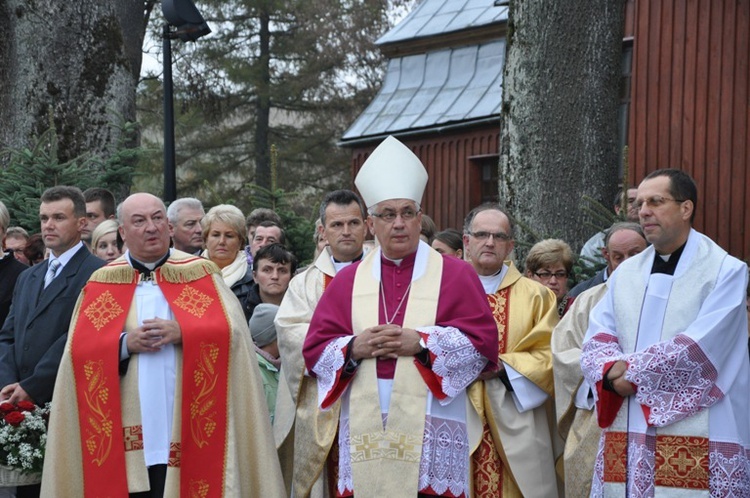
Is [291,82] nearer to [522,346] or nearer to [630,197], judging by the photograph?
[630,197]

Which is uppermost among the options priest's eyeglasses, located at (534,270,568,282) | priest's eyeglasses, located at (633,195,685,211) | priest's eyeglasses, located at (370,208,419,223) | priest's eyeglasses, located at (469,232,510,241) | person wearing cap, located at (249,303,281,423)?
priest's eyeglasses, located at (633,195,685,211)

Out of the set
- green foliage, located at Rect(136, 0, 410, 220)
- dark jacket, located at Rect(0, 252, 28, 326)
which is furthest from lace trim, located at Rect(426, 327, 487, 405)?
green foliage, located at Rect(136, 0, 410, 220)

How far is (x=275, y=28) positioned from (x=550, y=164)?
24.9 m

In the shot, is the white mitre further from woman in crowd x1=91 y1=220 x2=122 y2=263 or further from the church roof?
the church roof

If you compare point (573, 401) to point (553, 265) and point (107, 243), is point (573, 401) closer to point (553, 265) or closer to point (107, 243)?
point (553, 265)

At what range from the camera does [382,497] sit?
601 cm

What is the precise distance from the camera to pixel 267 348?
7.54 m

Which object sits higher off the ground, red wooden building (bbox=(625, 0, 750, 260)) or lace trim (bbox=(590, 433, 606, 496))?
red wooden building (bbox=(625, 0, 750, 260))

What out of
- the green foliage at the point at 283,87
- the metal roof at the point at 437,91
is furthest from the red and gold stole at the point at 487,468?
the green foliage at the point at 283,87

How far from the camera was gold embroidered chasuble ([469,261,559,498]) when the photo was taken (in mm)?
6672

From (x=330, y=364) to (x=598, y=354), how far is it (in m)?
1.30

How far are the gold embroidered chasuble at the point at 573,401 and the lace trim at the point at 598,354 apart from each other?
32 centimetres

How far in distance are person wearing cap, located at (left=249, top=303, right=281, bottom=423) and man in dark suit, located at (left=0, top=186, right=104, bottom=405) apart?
100cm

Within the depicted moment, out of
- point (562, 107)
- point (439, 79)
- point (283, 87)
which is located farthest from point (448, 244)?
point (283, 87)
